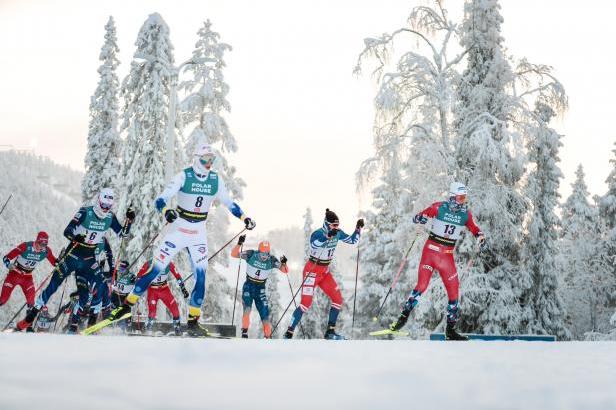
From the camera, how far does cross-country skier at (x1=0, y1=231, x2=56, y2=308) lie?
12.8 m

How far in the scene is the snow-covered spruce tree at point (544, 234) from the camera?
20092mm

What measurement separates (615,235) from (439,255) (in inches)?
766

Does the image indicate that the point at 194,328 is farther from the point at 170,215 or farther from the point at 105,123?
the point at 105,123

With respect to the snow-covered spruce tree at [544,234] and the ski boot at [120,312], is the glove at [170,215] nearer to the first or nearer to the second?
the ski boot at [120,312]

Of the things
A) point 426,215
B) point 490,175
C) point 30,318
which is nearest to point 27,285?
point 30,318

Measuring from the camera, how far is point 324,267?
11172 millimetres

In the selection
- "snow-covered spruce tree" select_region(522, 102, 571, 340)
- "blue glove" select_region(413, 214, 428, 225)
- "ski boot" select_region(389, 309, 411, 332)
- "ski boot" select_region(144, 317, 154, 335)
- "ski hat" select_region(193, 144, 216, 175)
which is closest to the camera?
"ski hat" select_region(193, 144, 216, 175)

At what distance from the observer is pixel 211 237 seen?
30.2 meters

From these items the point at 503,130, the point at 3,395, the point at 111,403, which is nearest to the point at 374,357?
the point at 111,403

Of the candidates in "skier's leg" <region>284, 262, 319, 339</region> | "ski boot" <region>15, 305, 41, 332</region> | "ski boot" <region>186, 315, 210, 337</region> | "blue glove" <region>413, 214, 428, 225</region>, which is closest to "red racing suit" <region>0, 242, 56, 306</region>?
"ski boot" <region>15, 305, 41, 332</region>

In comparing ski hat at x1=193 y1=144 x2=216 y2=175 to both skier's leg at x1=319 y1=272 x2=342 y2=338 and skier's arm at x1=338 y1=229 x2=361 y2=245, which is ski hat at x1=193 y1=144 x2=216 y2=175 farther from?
skier's leg at x1=319 y1=272 x2=342 y2=338

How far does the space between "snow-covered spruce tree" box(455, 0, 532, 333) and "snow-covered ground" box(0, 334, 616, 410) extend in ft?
46.9

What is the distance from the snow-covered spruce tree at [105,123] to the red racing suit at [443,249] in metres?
23.4

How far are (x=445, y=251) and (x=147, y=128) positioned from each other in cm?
1926
